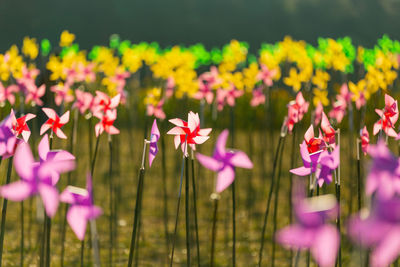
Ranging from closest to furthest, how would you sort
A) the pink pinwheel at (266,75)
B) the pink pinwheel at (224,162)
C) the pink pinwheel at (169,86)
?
the pink pinwheel at (224,162), the pink pinwheel at (266,75), the pink pinwheel at (169,86)

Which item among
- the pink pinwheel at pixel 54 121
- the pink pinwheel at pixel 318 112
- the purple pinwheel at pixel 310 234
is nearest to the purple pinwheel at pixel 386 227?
Answer: the purple pinwheel at pixel 310 234

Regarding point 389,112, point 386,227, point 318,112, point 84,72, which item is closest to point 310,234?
point 386,227

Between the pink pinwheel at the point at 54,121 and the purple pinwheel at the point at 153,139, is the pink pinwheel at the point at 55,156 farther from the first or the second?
the pink pinwheel at the point at 54,121

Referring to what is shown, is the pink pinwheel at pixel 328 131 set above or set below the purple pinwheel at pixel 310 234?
above

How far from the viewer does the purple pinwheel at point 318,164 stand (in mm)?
726

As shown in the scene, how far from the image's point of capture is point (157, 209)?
2684mm

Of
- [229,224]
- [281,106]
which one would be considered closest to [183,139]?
[229,224]

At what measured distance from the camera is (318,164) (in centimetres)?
79

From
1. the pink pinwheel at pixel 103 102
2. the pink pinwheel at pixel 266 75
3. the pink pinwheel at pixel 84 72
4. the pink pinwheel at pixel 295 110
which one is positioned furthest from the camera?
the pink pinwheel at pixel 266 75

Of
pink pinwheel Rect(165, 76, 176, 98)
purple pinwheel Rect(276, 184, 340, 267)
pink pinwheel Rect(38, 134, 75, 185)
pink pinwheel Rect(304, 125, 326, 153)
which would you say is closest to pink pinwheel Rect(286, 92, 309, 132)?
pink pinwheel Rect(304, 125, 326, 153)

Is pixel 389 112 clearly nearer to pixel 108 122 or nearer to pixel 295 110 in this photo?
pixel 295 110

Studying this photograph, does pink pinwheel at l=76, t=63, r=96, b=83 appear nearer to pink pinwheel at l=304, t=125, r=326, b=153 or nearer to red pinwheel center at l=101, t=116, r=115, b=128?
red pinwheel center at l=101, t=116, r=115, b=128

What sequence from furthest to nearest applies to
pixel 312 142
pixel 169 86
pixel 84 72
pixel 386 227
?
pixel 169 86, pixel 84 72, pixel 312 142, pixel 386 227

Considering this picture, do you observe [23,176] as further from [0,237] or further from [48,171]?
[0,237]
